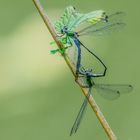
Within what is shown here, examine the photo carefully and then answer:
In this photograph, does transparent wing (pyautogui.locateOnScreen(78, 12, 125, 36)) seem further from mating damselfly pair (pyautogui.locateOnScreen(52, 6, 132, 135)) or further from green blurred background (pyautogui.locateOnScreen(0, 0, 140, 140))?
green blurred background (pyautogui.locateOnScreen(0, 0, 140, 140))

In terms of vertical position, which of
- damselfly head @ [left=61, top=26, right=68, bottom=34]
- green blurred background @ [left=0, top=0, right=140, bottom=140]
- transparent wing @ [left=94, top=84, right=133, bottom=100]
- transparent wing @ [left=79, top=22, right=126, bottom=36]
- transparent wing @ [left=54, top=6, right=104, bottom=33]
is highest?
transparent wing @ [left=54, top=6, right=104, bottom=33]

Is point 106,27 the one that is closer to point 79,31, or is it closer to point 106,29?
point 106,29

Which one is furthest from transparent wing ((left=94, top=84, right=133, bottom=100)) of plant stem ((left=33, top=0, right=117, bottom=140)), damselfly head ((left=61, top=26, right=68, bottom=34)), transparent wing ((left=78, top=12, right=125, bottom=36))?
plant stem ((left=33, top=0, right=117, bottom=140))

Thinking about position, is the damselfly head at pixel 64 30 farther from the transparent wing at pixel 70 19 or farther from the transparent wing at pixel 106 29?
the transparent wing at pixel 106 29

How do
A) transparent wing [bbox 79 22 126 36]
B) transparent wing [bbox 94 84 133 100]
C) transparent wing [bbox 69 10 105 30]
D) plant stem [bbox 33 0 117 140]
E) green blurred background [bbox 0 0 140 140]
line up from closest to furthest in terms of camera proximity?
1. plant stem [bbox 33 0 117 140]
2. transparent wing [bbox 69 10 105 30]
3. transparent wing [bbox 79 22 126 36]
4. transparent wing [bbox 94 84 133 100]
5. green blurred background [bbox 0 0 140 140]

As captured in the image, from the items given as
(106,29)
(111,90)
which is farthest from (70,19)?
(111,90)

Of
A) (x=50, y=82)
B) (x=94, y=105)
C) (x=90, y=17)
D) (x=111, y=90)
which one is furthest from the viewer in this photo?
(x=50, y=82)

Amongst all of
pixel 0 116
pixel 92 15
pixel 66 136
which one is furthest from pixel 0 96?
pixel 92 15

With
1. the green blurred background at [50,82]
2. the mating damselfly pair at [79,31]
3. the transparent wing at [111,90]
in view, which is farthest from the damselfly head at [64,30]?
the green blurred background at [50,82]
